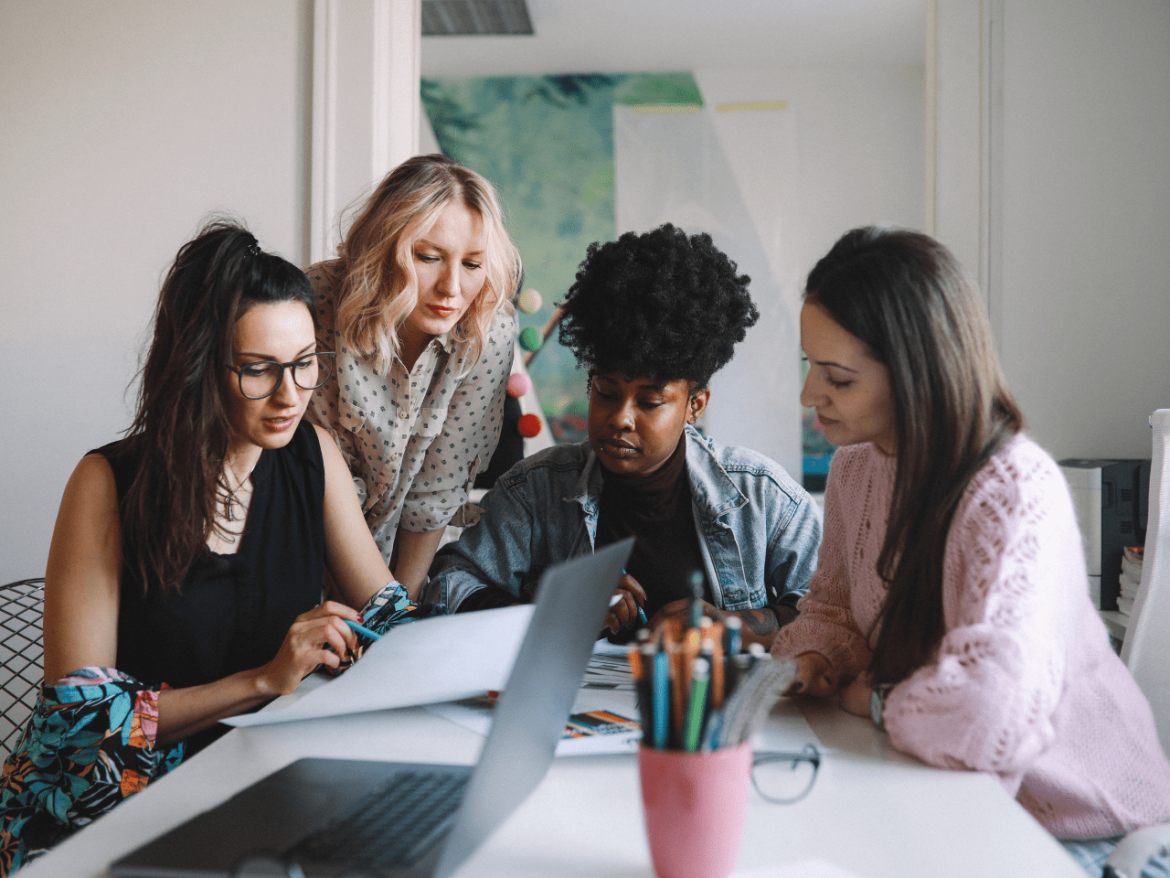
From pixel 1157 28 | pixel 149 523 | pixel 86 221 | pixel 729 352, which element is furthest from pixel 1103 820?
pixel 86 221

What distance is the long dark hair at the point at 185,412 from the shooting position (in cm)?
116

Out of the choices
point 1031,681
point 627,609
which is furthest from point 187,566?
point 1031,681

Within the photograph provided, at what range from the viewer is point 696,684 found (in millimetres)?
566

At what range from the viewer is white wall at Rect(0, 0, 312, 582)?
7.56 feet

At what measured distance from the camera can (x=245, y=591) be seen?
4.16 feet

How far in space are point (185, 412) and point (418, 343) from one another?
0.61 metres

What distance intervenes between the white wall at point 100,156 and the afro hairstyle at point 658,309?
3.38 feet

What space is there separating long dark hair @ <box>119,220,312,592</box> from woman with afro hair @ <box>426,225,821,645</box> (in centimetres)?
43

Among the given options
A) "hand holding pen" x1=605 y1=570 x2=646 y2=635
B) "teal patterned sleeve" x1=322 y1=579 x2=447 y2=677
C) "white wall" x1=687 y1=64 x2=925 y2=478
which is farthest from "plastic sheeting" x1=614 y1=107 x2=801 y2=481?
"teal patterned sleeve" x1=322 y1=579 x2=447 y2=677

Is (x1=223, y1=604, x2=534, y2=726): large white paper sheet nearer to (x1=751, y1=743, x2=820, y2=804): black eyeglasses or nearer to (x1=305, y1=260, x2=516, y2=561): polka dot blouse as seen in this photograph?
(x1=751, y1=743, x2=820, y2=804): black eyeglasses

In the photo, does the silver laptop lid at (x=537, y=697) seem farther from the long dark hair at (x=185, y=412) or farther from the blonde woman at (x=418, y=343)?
the blonde woman at (x=418, y=343)

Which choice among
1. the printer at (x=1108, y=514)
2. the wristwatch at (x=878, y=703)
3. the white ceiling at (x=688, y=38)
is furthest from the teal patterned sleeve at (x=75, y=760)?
the white ceiling at (x=688, y=38)

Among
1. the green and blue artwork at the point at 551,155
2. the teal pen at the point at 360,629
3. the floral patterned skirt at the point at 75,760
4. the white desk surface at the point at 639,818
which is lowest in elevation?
the floral patterned skirt at the point at 75,760

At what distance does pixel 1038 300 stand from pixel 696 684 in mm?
1999
